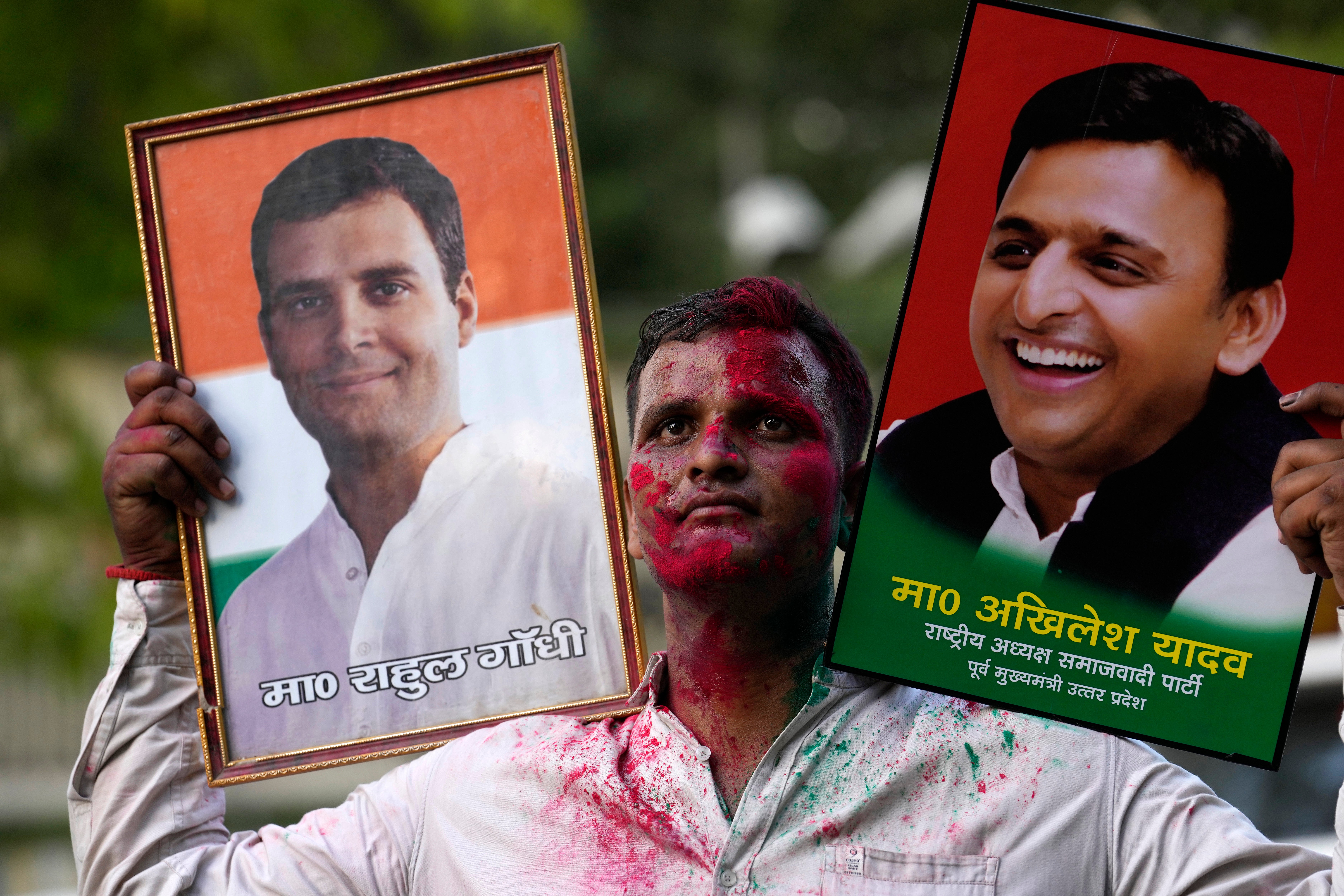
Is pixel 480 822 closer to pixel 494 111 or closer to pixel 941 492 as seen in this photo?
pixel 941 492

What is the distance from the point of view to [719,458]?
251 centimetres

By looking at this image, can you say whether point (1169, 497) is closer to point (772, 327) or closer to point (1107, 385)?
point (1107, 385)

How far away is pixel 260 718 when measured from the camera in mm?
2824

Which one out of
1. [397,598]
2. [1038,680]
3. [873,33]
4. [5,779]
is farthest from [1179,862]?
[873,33]

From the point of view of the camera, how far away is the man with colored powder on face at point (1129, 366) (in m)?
2.42

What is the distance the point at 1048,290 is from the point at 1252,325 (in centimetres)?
35

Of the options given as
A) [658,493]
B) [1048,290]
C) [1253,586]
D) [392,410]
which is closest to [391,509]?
[392,410]

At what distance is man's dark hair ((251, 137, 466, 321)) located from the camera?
2.90m

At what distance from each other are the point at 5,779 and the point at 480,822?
10.5 m

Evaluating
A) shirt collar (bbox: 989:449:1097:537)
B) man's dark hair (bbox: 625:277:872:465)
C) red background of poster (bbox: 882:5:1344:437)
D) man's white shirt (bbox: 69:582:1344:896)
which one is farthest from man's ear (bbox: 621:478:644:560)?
shirt collar (bbox: 989:449:1097:537)

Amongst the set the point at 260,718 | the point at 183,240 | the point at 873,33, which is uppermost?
the point at 873,33

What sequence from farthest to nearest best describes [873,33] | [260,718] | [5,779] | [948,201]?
1. [873,33]
2. [5,779]
3. [260,718]
4. [948,201]

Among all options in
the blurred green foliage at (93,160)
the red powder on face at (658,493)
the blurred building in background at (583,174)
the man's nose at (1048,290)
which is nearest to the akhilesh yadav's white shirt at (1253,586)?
the man's nose at (1048,290)

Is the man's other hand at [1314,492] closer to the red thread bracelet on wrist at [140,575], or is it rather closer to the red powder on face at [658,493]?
the red powder on face at [658,493]
